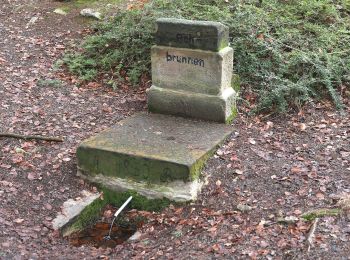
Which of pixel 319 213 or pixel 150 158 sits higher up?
pixel 150 158

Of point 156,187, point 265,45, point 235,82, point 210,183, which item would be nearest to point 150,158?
point 156,187

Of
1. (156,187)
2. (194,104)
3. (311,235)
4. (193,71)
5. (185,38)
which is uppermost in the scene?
(185,38)

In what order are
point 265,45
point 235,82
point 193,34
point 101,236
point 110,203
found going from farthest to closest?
1. point 265,45
2. point 235,82
3. point 193,34
4. point 110,203
5. point 101,236

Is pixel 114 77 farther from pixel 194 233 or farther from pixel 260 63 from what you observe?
pixel 194 233

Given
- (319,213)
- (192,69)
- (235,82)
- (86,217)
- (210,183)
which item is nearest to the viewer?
(319,213)

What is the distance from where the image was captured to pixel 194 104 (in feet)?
22.1

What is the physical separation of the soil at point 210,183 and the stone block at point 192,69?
0.73 metres

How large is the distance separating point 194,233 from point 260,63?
12.2 ft

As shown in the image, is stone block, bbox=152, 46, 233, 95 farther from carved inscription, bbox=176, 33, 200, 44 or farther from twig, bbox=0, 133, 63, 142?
twig, bbox=0, 133, 63, 142

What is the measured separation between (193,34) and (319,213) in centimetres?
282

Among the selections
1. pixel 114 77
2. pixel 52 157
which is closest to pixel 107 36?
pixel 114 77

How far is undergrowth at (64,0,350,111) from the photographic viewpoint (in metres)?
7.57

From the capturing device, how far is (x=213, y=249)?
4.68 m

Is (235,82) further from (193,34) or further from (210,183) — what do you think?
(210,183)
